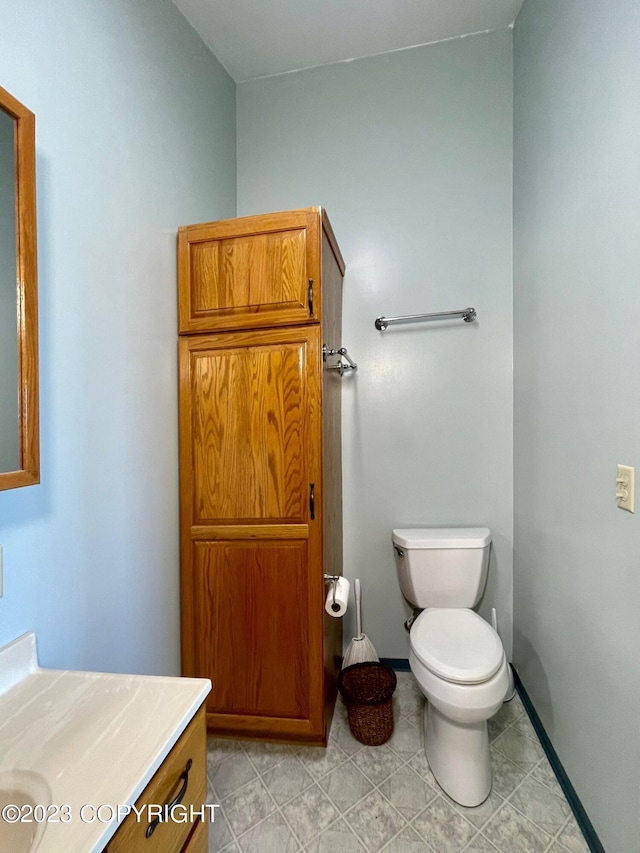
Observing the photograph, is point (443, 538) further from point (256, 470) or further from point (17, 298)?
point (17, 298)

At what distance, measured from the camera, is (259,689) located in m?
1.52

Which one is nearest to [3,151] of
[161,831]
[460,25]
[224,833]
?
[161,831]

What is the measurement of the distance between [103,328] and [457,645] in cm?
163

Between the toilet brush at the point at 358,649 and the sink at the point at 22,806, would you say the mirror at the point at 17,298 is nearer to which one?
the sink at the point at 22,806

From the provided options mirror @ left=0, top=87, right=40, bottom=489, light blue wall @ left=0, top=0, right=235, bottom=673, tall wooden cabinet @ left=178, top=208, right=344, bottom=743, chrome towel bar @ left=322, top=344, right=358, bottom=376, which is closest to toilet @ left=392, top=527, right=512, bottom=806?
tall wooden cabinet @ left=178, top=208, right=344, bottom=743

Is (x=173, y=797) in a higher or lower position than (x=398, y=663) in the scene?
higher

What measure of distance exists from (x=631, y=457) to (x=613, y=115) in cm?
93

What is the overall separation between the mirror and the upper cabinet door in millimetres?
697

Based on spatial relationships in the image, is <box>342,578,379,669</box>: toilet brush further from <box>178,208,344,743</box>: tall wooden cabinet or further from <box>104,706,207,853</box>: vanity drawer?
<box>104,706,207,853</box>: vanity drawer

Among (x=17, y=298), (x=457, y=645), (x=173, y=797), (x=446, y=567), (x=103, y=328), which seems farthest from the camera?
(x=446, y=567)

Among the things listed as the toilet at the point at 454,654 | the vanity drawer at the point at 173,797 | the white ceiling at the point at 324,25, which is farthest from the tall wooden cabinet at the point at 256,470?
the white ceiling at the point at 324,25

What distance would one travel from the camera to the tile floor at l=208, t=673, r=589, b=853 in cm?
119

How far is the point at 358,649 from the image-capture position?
183cm

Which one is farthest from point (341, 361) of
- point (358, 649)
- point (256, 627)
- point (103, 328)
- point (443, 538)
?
point (358, 649)
